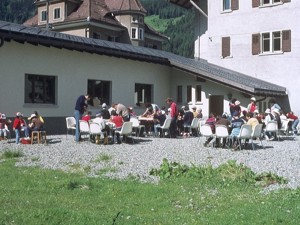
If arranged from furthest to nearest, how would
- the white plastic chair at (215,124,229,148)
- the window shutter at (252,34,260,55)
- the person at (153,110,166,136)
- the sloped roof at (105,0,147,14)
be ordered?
the sloped roof at (105,0,147,14) → the window shutter at (252,34,260,55) → the person at (153,110,166,136) → the white plastic chair at (215,124,229,148)

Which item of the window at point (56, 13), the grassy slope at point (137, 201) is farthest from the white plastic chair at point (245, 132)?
the window at point (56, 13)

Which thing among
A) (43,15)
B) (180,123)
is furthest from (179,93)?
(43,15)

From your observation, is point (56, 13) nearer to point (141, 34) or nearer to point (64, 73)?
point (141, 34)

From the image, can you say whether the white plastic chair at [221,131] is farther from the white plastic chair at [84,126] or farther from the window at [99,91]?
the window at [99,91]

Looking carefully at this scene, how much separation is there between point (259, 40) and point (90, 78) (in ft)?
42.1

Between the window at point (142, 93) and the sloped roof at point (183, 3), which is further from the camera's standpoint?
the sloped roof at point (183, 3)

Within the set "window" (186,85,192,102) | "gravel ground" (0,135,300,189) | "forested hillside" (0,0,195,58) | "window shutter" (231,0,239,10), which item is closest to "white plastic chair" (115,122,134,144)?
"gravel ground" (0,135,300,189)

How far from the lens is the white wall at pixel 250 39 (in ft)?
91.9

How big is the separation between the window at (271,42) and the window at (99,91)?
11.4 m

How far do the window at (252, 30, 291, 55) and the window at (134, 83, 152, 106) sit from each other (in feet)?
26.7

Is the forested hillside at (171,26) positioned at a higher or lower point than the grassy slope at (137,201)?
higher

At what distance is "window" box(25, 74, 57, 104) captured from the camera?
18781 mm

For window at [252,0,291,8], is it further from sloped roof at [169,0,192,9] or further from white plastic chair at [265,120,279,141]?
white plastic chair at [265,120,279,141]

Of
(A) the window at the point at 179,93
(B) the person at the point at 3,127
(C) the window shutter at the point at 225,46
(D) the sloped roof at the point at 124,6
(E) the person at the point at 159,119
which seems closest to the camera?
(B) the person at the point at 3,127
